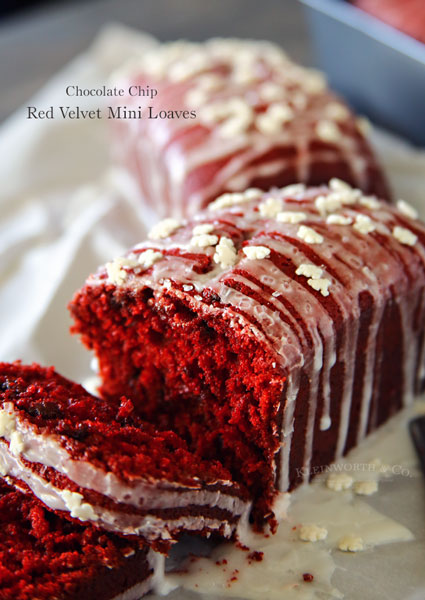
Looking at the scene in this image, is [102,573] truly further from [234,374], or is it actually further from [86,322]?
[86,322]

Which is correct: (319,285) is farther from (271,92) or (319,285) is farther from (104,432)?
(271,92)

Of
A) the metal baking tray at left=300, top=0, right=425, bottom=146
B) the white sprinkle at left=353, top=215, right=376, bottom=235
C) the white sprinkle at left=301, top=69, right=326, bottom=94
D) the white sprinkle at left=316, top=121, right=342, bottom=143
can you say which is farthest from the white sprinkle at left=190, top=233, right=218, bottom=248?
the metal baking tray at left=300, top=0, right=425, bottom=146

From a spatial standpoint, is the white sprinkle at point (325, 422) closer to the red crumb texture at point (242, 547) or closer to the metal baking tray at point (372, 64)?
the red crumb texture at point (242, 547)

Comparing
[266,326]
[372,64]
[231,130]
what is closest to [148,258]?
[266,326]

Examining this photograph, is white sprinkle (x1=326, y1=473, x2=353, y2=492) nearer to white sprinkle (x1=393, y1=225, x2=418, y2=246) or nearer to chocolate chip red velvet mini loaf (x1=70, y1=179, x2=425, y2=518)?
chocolate chip red velvet mini loaf (x1=70, y1=179, x2=425, y2=518)

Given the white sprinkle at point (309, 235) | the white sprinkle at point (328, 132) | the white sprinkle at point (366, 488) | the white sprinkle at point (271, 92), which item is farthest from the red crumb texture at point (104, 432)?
the white sprinkle at point (271, 92)

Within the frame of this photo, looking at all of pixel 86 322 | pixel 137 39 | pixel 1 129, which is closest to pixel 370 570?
pixel 86 322
